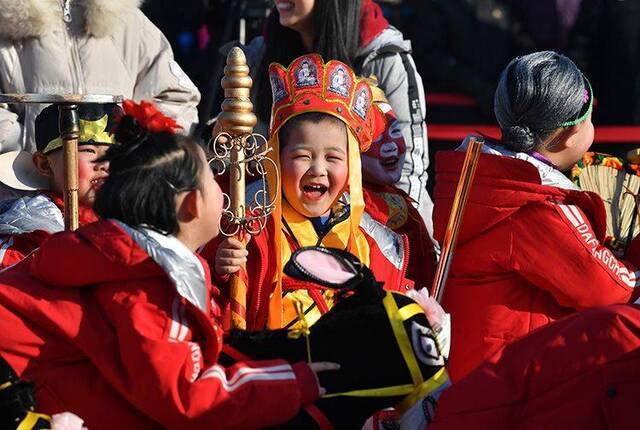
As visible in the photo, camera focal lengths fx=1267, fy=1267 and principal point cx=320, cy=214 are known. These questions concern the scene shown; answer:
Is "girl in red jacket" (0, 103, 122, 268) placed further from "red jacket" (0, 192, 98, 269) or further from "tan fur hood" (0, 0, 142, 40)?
"tan fur hood" (0, 0, 142, 40)

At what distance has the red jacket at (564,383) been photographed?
277 centimetres

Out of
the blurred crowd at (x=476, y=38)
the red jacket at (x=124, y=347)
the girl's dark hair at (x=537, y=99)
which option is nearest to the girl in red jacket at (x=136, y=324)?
the red jacket at (x=124, y=347)

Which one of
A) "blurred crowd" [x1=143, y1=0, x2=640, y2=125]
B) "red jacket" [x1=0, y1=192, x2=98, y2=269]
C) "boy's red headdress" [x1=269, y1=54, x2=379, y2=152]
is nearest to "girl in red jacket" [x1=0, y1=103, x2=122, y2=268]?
"red jacket" [x1=0, y1=192, x2=98, y2=269]

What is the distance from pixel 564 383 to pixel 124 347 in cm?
98

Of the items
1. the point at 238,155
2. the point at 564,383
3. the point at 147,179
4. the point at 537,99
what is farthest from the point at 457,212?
the point at 147,179

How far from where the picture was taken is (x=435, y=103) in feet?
34.0

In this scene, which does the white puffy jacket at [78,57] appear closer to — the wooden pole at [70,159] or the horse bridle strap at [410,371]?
the wooden pole at [70,159]

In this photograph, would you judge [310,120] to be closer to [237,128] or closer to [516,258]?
[237,128]

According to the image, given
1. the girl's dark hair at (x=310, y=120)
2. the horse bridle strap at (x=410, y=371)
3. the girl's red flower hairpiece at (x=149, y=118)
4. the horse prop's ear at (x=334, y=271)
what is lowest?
the horse bridle strap at (x=410, y=371)

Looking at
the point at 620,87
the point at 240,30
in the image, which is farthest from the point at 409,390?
the point at 620,87

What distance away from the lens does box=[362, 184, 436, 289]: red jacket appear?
434 centimetres

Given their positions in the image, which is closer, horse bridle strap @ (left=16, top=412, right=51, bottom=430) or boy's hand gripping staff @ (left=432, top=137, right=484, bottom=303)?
horse bridle strap @ (left=16, top=412, right=51, bottom=430)

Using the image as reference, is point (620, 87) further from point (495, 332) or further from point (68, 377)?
point (68, 377)

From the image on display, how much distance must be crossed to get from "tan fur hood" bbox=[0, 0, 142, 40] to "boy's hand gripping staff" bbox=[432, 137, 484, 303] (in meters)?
1.81
